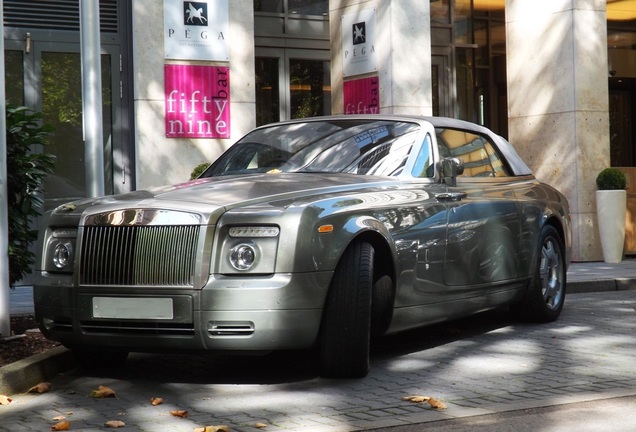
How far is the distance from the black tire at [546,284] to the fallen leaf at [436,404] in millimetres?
3327

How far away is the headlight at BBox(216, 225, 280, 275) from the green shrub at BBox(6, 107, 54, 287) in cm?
257

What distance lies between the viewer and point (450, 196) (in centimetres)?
791

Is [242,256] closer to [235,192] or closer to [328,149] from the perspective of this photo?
[235,192]

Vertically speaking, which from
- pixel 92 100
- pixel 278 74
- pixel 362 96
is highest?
pixel 278 74

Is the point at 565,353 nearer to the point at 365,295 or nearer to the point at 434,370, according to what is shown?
the point at 434,370

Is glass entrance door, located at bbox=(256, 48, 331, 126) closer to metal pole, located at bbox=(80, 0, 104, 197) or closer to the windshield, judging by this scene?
metal pole, located at bbox=(80, 0, 104, 197)

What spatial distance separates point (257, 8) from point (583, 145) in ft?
17.4

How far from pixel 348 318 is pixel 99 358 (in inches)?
69.8

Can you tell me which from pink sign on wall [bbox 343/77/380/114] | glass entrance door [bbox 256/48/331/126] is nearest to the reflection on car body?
pink sign on wall [bbox 343/77/380/114]

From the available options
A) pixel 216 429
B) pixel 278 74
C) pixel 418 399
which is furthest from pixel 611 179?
pixel 216 429

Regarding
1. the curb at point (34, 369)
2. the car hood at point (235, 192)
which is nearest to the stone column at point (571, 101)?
the car hood at point (235, 192)

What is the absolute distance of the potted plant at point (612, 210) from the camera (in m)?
16.2

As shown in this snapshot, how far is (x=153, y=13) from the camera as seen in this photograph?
1427 centimetres

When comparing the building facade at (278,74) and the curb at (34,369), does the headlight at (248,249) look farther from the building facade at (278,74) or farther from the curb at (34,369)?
the building facade at (278,74)
